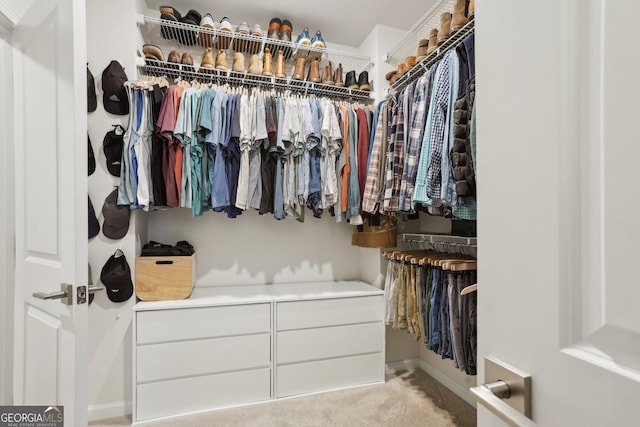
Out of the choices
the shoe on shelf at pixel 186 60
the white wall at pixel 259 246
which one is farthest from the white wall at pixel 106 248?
the white wall at pixel 259 246

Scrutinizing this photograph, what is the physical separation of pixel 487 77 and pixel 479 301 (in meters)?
0.38

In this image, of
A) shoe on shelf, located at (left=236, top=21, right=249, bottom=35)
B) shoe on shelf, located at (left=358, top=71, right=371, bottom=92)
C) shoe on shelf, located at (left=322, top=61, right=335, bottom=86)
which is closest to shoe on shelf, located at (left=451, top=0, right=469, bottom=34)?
shoe on shelf, located at (left=358, top=71, right=371, bottom=92)

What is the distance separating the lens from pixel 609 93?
0.33 metres

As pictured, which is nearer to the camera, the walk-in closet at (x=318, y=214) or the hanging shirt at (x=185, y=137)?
the walk-in closet at (x=318, y=214)

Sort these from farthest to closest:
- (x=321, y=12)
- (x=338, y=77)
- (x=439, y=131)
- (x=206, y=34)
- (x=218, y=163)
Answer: (x=338, y=77) → (x=321, y=12) → (x=206, y=34) → (x=218, y=163) → (x=439, y=131)

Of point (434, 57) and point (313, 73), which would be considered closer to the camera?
point (434, 57)

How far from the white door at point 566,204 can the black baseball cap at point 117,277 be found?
1.91m

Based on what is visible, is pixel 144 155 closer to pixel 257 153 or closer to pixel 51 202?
pixel 257 153

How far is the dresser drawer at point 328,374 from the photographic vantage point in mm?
1923

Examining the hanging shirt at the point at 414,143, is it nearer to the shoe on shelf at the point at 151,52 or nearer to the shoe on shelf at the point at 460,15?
the shoe on shelf at the point at 460,15

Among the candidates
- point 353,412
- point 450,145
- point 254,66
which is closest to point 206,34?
point 254,66

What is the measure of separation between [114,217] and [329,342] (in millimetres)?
1548

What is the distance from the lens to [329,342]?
2016 millimetres

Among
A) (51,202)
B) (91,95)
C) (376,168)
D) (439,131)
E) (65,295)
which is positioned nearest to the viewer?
(65,295)
